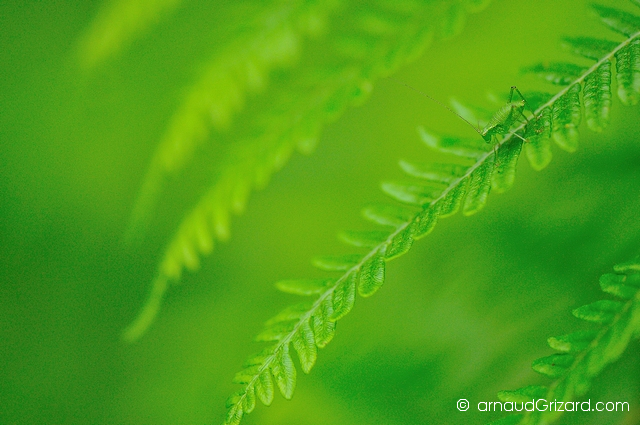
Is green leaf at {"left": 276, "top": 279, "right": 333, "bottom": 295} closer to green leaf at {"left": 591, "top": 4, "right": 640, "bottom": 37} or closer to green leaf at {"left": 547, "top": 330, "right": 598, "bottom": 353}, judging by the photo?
green leaf at {"left": 547, "top": 330, "right": 598, "bottom": 353}

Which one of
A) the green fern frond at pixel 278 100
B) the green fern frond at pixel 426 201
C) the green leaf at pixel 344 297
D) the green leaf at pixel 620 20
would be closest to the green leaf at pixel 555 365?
the green fern frond at pixel 426 201

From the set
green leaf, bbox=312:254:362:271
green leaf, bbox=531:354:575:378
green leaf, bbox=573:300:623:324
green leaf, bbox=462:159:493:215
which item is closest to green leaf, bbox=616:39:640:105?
green leaf, bbox=462:159:493:215

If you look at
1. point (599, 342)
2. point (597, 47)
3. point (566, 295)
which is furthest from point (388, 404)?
point (597, 47)

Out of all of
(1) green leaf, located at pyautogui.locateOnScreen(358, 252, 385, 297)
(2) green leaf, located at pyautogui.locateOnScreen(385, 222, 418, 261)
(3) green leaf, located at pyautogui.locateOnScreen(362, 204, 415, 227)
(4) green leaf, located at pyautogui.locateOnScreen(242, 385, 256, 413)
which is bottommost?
(4) green leaf, located at pyautogui.locateOnScreen(242, 385, 256, 413)

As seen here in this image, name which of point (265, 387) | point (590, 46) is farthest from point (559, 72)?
point (265, 387)

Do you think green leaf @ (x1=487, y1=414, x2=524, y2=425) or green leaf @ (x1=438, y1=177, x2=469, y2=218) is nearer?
green leaf @ (x1=487, y1=414, x2=524, y2=425)

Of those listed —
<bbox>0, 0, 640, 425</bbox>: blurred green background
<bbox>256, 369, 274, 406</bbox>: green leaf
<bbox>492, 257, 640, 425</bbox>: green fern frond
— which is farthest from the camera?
<bbox>0, 0, 640, 425</bbox>: blurred green background
